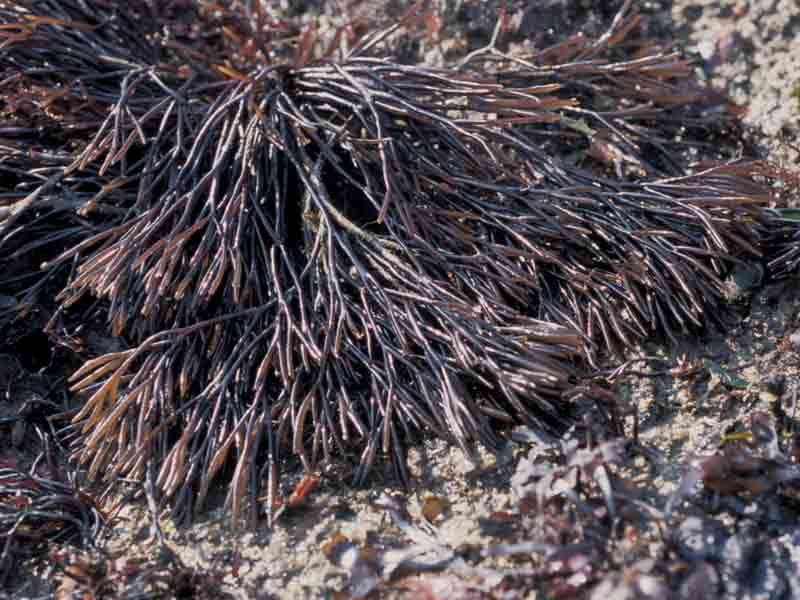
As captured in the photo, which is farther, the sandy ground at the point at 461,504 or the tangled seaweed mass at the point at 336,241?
the tangled seaweed mass at the point at 336,241

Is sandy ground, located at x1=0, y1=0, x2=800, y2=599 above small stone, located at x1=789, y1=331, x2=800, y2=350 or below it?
below

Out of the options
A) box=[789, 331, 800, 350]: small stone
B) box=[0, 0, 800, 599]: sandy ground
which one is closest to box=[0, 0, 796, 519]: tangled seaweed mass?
box=[0, 0, 800, 599]: sandy ground

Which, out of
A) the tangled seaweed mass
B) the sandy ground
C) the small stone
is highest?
the tangled seaweed mass

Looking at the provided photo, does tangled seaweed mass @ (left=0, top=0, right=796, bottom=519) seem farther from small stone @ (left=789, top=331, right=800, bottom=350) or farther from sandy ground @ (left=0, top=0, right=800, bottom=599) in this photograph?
small stone @ (left=789, top=331, right=800, bottom=350)

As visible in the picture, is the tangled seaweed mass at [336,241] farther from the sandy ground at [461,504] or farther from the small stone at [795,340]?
the small stone at [795,340]

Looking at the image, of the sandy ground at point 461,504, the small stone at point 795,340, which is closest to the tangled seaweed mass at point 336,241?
the sandy ground at point 461,504

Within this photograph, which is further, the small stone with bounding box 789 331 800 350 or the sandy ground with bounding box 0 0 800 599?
the small stone with bounding box 789 331 800 350

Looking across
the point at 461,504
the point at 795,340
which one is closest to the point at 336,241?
the point at 461,504

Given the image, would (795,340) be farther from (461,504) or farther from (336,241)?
(336,241)
